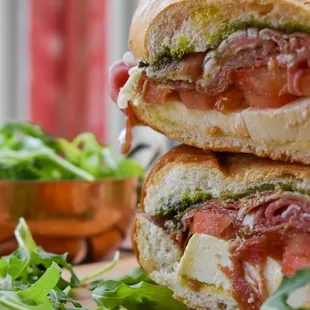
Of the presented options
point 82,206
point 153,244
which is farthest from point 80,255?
point 153,244

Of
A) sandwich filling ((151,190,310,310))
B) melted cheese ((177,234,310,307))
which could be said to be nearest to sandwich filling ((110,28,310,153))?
sandwich filling ((151,190,310,310))

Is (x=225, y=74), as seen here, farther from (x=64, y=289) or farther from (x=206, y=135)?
(x=64, y=289)

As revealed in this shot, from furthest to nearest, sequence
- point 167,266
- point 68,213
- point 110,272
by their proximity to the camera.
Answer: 1. point 68,213
2. point 110,272
3. point 167,266

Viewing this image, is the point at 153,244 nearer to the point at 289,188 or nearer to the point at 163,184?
the point at 163,184

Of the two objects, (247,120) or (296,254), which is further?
(247,120)

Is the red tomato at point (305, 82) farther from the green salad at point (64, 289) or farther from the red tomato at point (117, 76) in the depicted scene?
the red tomato at point (117, 76)

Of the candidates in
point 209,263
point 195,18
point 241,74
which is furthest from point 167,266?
point 195,18

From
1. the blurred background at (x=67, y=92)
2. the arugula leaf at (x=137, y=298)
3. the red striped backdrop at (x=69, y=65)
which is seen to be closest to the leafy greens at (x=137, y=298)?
the arugula leaf at (x=137, y=298)
